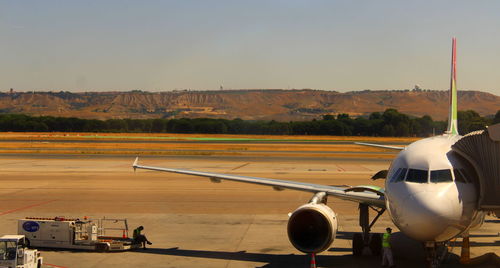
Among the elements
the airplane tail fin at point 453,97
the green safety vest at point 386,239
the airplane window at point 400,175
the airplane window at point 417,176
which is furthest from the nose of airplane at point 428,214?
the airplane tail fin at point 453,97

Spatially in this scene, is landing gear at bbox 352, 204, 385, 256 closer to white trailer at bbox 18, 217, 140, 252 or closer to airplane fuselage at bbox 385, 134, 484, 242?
airplane fuselage at bbox 385, 134, 484, 242

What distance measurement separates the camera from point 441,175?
14828 millimetres

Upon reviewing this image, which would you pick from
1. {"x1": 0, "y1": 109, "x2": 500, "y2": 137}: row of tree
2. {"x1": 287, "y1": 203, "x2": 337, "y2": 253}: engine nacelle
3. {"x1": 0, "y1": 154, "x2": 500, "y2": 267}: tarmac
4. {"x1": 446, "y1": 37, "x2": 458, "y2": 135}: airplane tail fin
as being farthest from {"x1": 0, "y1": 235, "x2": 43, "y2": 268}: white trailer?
{"x1": 0, "y1": 109, "x2": 500, "y2": 137}: row of tree

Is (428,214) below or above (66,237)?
above

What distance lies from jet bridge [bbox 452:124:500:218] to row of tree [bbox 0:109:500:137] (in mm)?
98516

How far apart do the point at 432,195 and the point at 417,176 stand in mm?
855

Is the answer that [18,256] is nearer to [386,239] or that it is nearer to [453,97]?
[386,239]

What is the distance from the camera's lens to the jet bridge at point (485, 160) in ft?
51.0

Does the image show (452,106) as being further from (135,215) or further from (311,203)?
(135,215)

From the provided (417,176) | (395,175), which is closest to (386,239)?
(395,175)

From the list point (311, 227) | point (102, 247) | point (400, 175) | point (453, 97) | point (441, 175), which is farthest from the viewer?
point (453, 97)

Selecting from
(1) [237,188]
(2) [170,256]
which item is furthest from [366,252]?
(1) [237,188]

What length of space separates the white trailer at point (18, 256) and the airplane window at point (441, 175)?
12105 millimetres

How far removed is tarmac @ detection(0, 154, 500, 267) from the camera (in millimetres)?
19500
